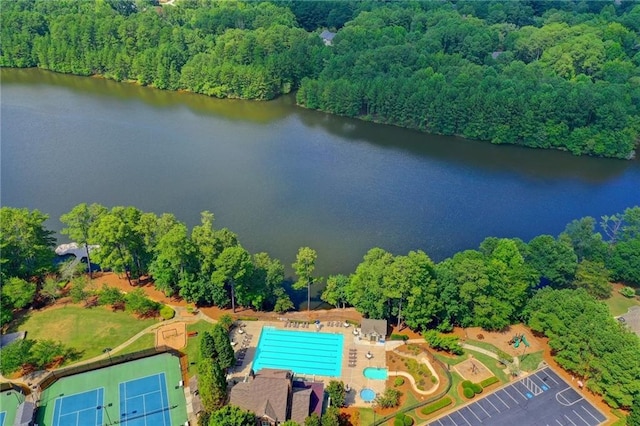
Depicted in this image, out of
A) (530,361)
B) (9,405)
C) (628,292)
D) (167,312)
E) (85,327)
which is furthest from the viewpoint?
(628,292)

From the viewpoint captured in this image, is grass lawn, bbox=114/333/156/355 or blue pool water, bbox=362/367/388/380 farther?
grass lawn, bbox=114/333/156/355

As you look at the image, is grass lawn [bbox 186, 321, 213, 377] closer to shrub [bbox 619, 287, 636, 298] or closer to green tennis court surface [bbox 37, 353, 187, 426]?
green tennis court surface [bbox 37, 353, 187, 426]

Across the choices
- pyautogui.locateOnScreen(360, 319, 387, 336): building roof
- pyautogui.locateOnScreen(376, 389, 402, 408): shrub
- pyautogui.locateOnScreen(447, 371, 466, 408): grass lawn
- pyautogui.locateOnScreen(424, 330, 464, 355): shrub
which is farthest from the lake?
pyautogui.locateOnScreen(376, 389, 402, 408): shrub

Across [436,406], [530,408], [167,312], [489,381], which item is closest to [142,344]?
[167,312]

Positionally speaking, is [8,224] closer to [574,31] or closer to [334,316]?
[334,316]

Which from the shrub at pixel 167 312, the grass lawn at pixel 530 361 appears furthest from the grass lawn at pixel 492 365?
the shrub at pixel 167 312

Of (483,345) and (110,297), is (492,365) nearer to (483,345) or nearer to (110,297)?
(483,345)

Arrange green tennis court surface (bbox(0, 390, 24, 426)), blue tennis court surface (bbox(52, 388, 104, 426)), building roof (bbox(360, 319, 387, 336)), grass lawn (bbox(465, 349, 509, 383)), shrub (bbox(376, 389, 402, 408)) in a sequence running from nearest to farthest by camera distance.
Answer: green tennis court surface (bbox(0, 390, 24, 426)), blue tennis court surface (bbox(52, 388, 104, 426)), shrub (bbox(376, 389, 402, 408)), grass lawn (bbox(465, 349, 509, 383)), building roof (bbox(360, 319, 387, 336))
